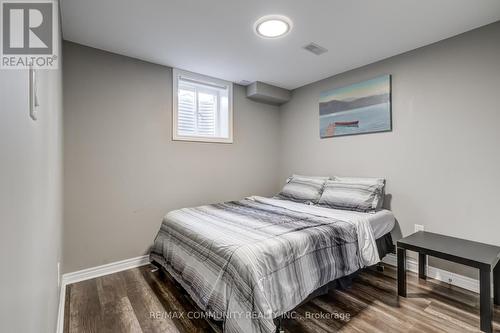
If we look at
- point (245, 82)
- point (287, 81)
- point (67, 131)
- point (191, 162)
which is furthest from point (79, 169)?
point (287, 81)

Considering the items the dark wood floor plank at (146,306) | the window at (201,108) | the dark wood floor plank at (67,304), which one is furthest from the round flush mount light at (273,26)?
the dark wood floor plank at (67,304)

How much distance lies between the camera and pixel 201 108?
346cm

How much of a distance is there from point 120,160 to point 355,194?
2.73 meters

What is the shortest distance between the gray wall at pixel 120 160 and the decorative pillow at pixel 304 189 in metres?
1.04

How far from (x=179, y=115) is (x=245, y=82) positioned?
1141 millimetres

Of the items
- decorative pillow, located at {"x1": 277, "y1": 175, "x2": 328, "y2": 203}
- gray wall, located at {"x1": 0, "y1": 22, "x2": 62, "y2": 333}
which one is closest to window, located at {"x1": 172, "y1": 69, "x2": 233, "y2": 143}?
decorative pillow, located at {"x1": 277, "y1": 175, "x2": 328, "y2": 203}

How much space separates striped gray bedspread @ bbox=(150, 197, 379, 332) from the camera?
1.45 meters

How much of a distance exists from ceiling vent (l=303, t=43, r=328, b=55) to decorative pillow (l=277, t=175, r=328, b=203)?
1.61 m

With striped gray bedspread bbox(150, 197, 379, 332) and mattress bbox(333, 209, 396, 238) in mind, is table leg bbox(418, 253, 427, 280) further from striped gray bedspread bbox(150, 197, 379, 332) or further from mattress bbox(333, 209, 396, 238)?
striped gray bedspread bbox(150, 197, 379, 332)

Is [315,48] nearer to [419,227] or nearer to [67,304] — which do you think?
[419,227]

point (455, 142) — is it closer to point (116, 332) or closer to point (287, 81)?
point (287, 81)

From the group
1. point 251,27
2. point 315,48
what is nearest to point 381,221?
point 315,48

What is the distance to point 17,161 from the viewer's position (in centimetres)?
65

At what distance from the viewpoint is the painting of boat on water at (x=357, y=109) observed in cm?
287
